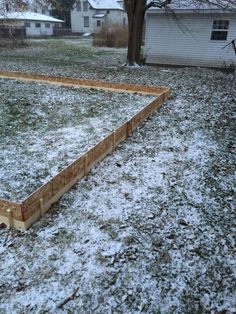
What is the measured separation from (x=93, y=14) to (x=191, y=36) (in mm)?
33380

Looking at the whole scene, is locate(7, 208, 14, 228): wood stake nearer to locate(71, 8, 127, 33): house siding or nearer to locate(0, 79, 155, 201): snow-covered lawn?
locate(0, 79, 155, 201): snow-covered lawn

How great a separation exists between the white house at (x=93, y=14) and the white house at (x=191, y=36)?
2970 centimetres

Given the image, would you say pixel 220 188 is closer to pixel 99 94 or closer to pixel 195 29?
pixel 99 94

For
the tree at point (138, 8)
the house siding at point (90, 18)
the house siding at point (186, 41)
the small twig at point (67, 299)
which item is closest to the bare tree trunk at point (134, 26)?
the tree at point (138, 8)

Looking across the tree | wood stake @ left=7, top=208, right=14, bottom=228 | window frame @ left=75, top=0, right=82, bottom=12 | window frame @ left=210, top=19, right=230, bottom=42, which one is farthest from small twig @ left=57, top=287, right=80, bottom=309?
window frame @ left=75, top=0, right=82, bottom=12

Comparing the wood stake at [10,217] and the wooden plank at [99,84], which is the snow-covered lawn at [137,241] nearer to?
→ the wood stake at [10,217]

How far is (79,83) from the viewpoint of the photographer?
9.75 meters

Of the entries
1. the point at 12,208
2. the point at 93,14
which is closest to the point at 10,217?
the point at 12,208

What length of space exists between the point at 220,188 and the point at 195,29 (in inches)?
467

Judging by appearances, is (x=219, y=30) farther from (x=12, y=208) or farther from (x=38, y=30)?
(x=38, y=30)

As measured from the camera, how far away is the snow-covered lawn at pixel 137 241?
104 inches

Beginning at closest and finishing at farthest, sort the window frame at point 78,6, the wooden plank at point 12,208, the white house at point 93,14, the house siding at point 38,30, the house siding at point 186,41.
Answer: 1. the wooden plank at point 12,208
2. the house siding at point 186,41
3. the house siding at point 38,30
4. the white house at point 93,14
5. the window frame at point 78,6

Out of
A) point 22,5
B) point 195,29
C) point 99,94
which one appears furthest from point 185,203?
point 22,5

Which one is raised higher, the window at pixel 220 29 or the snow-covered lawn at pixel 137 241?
the window at pixel 220 29
